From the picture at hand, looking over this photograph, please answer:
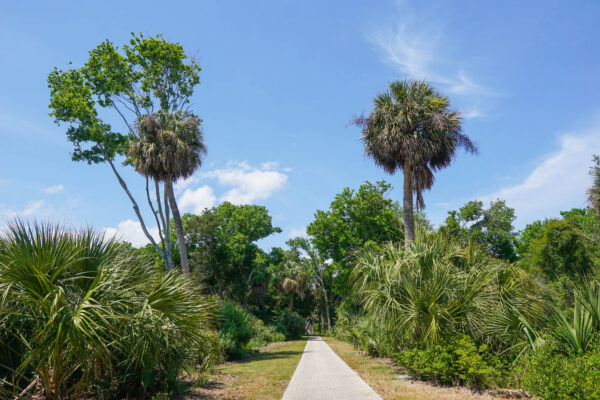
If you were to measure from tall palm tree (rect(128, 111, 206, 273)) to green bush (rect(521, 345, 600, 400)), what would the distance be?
14.6 metres

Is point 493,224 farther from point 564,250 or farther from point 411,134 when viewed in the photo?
point 411,134

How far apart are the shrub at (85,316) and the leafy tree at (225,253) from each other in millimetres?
28551

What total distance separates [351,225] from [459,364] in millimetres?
20823

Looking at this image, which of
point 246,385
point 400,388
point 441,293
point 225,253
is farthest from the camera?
Result: point 225,253

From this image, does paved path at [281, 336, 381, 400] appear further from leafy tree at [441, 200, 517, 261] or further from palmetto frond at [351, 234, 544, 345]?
leafy tree at [441, 200, 517, 261]

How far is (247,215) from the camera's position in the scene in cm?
4194

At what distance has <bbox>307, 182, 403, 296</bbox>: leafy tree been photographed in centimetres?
2866

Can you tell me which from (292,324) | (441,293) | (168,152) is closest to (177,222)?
(168,152)

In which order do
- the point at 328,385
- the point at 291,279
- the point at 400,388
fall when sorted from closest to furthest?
the point at 400,388
the point at 328,385
the point at 291,279

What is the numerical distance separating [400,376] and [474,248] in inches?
182

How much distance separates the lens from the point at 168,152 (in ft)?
59.6

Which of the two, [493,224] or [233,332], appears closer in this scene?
[233,332]

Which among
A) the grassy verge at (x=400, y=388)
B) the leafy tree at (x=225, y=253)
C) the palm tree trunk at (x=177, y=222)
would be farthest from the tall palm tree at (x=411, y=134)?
the leafy tree at (x=225, y=253)

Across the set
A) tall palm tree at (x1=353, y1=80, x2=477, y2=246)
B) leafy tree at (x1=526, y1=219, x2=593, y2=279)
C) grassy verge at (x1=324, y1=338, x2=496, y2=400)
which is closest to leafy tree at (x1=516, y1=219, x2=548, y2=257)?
leafy tree at (x1=526, y1=219, x2=593, y2=279)
